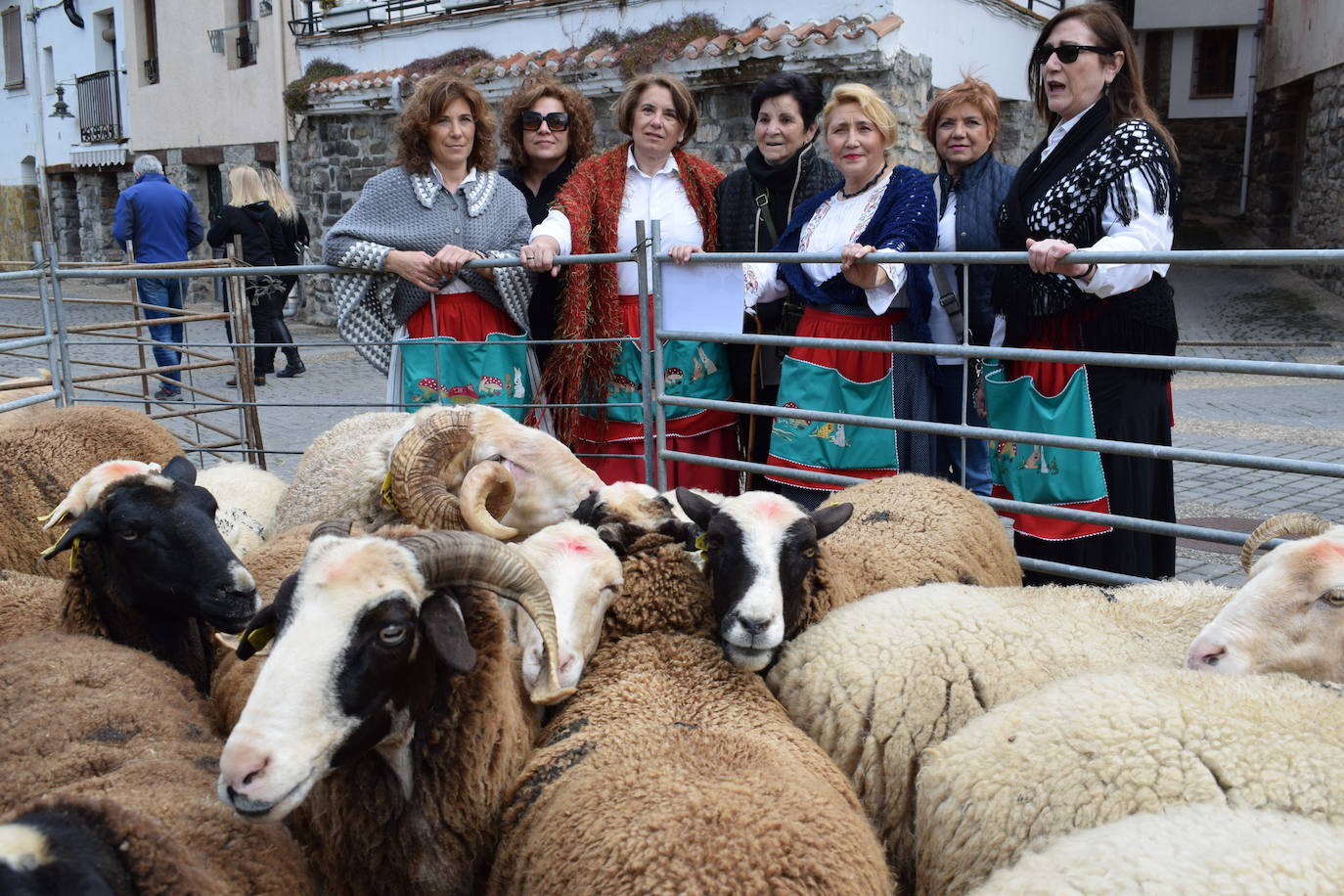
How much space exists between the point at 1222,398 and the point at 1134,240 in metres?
→ 7.44

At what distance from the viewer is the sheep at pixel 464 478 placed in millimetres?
3328

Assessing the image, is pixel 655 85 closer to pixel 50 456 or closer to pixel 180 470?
pixel 180 470

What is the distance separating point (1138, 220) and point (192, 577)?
3153mm

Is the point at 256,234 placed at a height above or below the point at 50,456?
above

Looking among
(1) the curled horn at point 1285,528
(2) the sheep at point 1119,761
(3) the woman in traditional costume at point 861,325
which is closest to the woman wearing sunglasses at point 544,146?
(3) the woman in traditional costume at point 861,325

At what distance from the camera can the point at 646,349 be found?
4.51 m

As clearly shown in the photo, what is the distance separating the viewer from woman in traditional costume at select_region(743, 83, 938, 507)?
4.27 m

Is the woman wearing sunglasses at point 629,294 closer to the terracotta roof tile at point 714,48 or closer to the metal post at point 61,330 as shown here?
the metal post at point 61,330

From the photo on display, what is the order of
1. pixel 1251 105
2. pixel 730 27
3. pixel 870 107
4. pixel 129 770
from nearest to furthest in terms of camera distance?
pixel 129 770, pixel 870 107, pixel 730 27, pixel 1251 105

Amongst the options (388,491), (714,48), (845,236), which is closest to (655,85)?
(845,236)

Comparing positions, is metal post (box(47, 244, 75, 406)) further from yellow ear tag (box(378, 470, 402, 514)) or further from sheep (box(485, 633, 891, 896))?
sheep (box(485, 633, 891, 896))

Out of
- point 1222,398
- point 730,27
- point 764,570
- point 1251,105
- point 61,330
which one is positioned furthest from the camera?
point 1251,105

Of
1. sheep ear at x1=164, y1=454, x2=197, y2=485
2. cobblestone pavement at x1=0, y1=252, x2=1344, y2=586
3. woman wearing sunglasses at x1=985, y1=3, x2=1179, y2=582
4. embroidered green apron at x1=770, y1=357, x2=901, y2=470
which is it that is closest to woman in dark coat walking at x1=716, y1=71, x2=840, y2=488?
embroidered green apron at x1=770, y1=357, x2=901, y2=470

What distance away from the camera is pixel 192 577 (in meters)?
3.08
